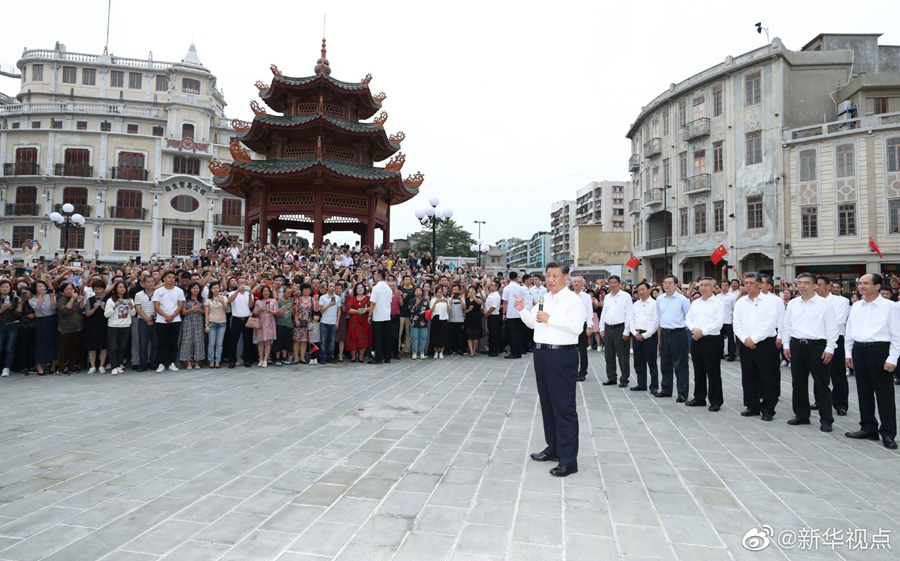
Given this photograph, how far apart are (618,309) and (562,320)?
4.97 metres

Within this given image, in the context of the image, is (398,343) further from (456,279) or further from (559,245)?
(559,245)

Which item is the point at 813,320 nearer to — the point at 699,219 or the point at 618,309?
the point at 618,309

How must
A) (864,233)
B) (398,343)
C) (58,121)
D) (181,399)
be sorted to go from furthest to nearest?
(58,121) < (864,233) < (398,343) < (181,399)

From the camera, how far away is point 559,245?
10181cm

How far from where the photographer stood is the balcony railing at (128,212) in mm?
38969

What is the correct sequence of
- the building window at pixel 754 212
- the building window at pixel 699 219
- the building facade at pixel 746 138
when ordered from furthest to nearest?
the building window at pixel 699 219
the building window at pixel 754 212
the building facade at pixel 746 138

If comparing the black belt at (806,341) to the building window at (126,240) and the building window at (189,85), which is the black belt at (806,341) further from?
the building window at (189,85)

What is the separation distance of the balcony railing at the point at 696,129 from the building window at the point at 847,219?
9.16 m

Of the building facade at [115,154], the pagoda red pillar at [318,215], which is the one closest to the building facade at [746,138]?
the pagoda red pillar at [318,215]

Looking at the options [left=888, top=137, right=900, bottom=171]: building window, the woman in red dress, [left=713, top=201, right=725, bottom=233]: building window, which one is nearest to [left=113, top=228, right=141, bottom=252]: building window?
the woman in red dress

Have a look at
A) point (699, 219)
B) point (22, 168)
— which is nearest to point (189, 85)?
point (22, 168)

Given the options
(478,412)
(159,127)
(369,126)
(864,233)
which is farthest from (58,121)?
(864,233)

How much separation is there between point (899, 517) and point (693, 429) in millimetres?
2422

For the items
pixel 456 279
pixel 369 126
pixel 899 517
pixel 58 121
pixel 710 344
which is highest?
pixel 58 121
